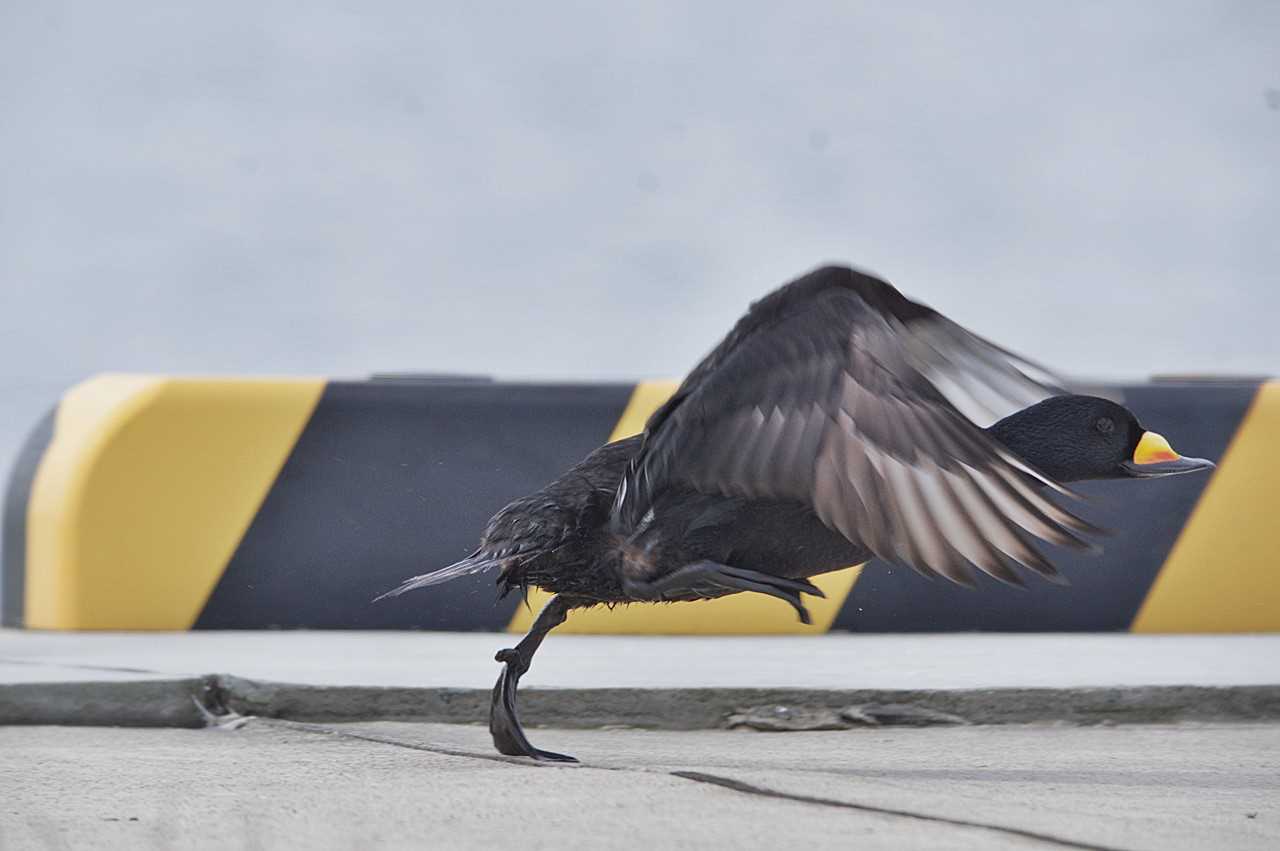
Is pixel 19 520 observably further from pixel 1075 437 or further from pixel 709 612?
pixel 1075 437

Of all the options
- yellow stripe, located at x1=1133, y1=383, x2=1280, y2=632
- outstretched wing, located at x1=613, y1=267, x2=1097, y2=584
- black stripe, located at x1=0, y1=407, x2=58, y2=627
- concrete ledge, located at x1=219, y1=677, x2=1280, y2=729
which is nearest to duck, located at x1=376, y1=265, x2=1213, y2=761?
outstretched wing, located at x1=613, y1=267, x2=1097, y2=584

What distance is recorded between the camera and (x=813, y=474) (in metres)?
3.13

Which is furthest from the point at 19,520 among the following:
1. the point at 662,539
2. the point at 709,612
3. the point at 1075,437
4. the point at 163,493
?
the point at 1075,437

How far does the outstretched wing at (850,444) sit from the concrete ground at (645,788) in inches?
18.3

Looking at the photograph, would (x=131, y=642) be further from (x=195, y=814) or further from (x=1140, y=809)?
(x=1140, y=809)

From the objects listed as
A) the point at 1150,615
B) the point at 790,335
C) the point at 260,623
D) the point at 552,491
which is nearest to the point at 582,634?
the point at 260,623

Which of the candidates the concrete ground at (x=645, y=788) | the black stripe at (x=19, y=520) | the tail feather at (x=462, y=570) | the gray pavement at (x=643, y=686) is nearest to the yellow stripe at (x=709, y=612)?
the gray pavement at (x=643, y=686)

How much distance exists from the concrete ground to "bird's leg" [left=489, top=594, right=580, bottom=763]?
0.07m

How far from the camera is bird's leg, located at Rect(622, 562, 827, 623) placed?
3314mm

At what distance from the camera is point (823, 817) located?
2.86 metres

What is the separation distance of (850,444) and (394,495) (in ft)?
8.84

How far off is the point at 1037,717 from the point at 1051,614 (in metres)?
1.42

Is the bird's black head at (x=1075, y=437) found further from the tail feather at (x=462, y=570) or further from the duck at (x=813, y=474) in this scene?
the tail feather at (x=462, y=570)

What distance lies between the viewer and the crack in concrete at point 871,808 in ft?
8.79
